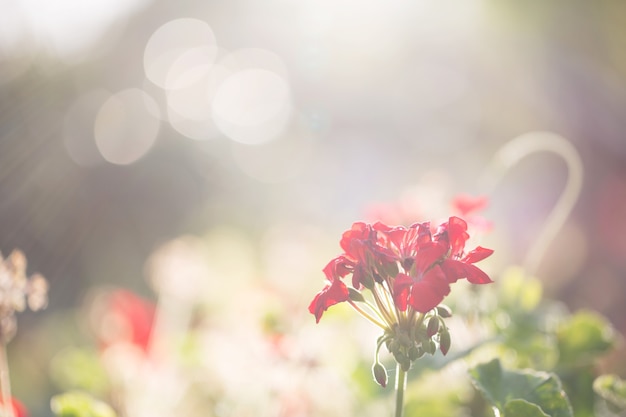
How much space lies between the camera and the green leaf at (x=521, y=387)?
54 cm

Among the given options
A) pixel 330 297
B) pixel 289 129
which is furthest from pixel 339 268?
pixel 289 129

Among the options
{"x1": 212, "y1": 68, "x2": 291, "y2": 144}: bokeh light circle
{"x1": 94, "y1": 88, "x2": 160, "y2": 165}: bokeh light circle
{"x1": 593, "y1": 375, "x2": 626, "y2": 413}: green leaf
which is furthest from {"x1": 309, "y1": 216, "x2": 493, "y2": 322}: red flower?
{"x1": 212, "y1": 68, "x2": 291, "y2": 144}: bokeh light circle

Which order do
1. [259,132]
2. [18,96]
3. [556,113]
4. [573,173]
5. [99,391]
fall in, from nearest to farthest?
[573,173]
[99,391]
[18,96]
[556,113]
[259,132]

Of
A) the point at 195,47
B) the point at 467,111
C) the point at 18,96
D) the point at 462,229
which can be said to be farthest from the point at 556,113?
the point at 195,47

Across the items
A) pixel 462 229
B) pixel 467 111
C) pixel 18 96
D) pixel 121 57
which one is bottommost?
pixel 462 229

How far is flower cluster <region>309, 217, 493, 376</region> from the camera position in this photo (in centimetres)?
47

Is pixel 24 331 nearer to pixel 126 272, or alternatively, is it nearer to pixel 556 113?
pixel 126 272

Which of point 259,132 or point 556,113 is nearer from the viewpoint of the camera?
point 556,113

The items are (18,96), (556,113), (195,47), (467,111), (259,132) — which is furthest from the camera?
(195,47)

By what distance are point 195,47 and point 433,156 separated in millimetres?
2034

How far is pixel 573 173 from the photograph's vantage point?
748mm

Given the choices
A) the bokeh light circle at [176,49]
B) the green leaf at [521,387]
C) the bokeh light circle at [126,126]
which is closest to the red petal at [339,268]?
the green leaf at [521,387]

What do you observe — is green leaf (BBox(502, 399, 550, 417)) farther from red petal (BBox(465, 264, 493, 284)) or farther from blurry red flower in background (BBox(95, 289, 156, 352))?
blurry red flower in background (BBox(95, 289, 156, 352))

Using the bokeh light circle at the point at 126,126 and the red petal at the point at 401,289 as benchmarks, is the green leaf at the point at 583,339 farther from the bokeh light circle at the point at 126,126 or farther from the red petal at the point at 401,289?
the bokeh light circle at the point at 126,126
